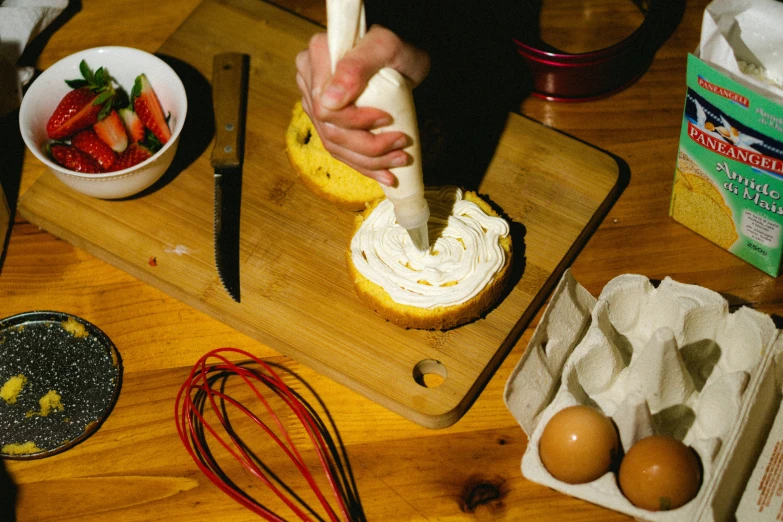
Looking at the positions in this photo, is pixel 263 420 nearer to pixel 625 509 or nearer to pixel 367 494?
pixel 367 494

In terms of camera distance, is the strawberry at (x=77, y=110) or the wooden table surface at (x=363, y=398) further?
the strawberry at (x=77, y=110)

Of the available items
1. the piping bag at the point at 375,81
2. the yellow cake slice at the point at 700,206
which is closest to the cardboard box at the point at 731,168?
the yellow cake slice at the point at 700,206

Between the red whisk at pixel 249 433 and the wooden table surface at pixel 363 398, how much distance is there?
0.11 feet

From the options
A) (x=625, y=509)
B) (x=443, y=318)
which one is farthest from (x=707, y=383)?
(x=443, y=318)

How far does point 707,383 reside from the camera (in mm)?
1629

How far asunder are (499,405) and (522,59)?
94 cm

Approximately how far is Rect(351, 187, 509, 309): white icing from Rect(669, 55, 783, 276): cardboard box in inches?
18.1

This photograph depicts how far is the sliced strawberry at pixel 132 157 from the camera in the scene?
6.45ft

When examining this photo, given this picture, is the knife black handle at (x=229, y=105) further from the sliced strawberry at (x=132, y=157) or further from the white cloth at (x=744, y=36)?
the white cloth at (x=744, y=36)

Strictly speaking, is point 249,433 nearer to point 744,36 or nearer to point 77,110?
point 77,110

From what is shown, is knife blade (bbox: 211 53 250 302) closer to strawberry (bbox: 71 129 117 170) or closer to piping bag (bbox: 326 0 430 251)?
strawberry (bbox: 71 129 117 170)

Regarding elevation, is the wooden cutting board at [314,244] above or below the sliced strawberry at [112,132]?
below

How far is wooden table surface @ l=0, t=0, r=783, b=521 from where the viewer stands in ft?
5.57

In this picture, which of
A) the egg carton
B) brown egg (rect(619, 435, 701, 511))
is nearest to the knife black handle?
the egg carton
